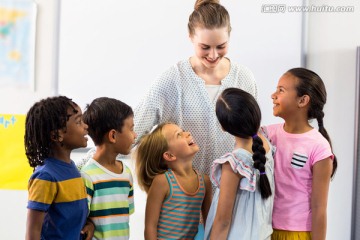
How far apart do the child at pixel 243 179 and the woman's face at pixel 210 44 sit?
0.27m

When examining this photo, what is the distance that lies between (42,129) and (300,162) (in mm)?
779

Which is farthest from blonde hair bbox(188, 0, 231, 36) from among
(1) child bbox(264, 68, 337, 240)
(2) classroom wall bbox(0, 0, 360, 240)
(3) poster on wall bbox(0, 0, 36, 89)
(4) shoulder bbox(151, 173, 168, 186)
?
(3) poster on wall bbox(0, 0, 36, 89)

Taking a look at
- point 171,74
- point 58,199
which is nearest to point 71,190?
point 58,199

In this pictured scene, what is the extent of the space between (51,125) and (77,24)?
1257mm

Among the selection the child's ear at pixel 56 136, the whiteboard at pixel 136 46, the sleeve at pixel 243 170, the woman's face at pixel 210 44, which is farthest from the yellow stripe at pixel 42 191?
the whiteboard at pixel 136 46

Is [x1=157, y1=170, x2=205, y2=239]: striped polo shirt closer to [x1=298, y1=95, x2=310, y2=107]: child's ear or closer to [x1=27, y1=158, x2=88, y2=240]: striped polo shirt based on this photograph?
[x1=27, y1=158, x2=88, y2=240]: striped polo shirt

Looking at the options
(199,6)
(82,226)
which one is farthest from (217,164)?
(199,6)

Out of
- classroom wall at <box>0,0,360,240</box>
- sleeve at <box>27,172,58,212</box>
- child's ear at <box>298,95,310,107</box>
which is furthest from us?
classroom wall at <box>0,0,360,240</box>

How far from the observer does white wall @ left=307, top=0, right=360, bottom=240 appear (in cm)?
244

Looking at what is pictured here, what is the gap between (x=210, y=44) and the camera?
5.75 feet

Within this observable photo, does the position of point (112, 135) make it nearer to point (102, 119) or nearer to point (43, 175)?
point (102, 119)

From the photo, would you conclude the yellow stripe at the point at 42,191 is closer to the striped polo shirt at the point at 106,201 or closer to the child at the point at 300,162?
the striped polo shirt at the point at 106,201

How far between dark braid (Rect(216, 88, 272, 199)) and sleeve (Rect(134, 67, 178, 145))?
11.6 inches

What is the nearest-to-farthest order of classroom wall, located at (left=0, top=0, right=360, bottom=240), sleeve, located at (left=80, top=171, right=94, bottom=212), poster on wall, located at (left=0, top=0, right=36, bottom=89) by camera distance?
1. sleeve, located at (left=80, top=171, right=94, bottom=212)
2. classroom wall, located at (left=0, top=0, right=360, bottom=240)
3. poster on wall, located at (left=0, top=0, right=36, bottom=89)
